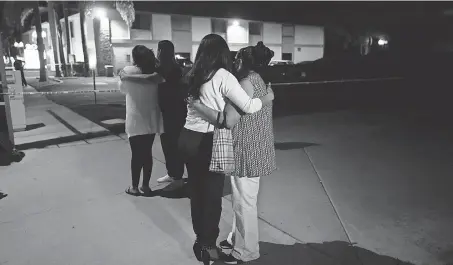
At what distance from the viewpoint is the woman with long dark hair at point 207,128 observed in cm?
262

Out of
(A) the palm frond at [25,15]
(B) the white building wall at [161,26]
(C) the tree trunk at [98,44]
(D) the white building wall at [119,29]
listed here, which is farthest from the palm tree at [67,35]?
(A) the palm frond at [25,15]

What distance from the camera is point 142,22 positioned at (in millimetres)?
30750

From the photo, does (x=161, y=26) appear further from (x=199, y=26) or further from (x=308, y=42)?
(x=308, y=42)

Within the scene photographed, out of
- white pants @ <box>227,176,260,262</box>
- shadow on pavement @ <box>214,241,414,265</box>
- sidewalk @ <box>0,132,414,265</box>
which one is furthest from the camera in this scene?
sidewalk @ <box>0,132,414,265</box>

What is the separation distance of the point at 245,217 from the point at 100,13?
28.5 m

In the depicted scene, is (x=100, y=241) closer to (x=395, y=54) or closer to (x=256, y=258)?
(x=256, y=258)

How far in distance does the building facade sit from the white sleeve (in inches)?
1130

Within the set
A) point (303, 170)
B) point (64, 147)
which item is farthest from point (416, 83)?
point (64, 147)

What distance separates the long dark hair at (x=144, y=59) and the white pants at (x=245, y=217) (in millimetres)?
1878

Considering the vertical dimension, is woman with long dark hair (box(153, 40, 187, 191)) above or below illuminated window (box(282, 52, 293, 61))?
below

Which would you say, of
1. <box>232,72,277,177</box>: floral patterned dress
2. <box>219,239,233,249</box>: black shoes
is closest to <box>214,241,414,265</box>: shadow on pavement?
<box>219,239,233,249</box>: black shoes

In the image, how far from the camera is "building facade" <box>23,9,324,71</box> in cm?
2925

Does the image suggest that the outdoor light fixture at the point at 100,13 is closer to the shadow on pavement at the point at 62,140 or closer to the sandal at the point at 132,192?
the shadow on pavement at the point at 62,140

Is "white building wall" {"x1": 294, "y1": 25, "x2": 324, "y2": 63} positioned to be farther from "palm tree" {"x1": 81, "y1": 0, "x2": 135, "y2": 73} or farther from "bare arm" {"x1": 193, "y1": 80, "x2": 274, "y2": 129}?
"bare arm" {"x1": 193, "y1": 80, "x2": 274, "y2": 129}
